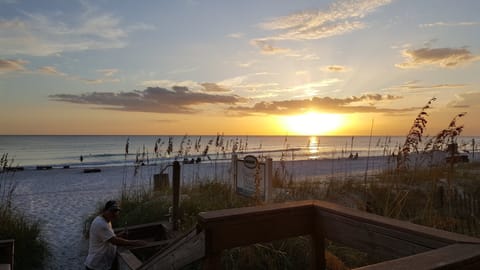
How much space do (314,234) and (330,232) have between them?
5.7 inches

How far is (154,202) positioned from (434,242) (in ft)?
24.2

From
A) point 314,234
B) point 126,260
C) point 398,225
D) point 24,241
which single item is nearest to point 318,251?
point 314,234

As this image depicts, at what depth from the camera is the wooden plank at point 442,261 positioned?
0.96 m

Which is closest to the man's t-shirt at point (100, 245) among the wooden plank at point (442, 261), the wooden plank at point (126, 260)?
the wooden plank at point (126, 260)

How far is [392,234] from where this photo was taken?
1586 millimetres

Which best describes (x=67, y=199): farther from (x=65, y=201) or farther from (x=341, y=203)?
(x=341, y=203)

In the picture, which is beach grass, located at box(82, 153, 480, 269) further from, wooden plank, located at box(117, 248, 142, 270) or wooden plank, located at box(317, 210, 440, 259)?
wooden plank, located at box(317, 210, 440, 259)

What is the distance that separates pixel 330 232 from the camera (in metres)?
1.98

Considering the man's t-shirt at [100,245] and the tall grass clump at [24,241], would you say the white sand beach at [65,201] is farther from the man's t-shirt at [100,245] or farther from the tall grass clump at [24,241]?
the man's t-shirt at [100,245]

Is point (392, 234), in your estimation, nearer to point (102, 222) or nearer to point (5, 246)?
point (102, 222)

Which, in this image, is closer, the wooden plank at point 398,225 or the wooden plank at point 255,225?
the wooden plank at point 398,225

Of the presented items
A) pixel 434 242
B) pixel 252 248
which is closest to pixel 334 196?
pixel 252 248

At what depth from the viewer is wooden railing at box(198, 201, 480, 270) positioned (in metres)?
1.30

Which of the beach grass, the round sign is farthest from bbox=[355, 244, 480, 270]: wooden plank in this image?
the round sign
